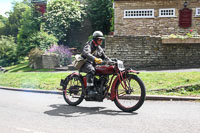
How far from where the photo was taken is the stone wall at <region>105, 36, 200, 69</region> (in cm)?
1591

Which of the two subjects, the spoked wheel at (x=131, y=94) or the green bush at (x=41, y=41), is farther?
the green bush at (x=41, y=41)

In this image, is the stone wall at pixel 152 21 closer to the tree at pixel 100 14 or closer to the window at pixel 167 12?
the window at pixel 167 12

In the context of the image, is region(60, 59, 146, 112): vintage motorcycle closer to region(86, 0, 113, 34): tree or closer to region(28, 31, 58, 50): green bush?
region(28, 31, 58, 50): green bush

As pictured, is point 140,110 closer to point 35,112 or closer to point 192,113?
point 192,113

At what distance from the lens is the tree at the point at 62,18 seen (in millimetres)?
28547

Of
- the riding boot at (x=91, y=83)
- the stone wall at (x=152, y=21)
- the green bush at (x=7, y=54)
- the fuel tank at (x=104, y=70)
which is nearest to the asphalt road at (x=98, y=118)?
the riding boot at (x=91, y=83)

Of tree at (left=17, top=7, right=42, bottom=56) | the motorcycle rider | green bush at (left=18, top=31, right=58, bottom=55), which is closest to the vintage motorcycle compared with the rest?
the motorcycle rider

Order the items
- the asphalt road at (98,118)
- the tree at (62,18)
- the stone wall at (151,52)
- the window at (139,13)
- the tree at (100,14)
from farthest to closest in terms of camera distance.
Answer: the tree at (100,14) → the tree at (62,18) → the window at (139,13) → the stone wall at (151,52) → the asphalt road at (98,118)

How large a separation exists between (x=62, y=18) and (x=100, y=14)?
12.7 feet

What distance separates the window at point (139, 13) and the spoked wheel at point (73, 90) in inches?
614

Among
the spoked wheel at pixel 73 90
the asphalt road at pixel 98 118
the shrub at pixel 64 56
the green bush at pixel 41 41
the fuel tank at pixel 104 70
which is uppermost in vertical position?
the green bush at pixel 41 41

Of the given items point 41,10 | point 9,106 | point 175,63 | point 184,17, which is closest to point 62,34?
point 41,10

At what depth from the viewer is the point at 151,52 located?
16266 millimetres

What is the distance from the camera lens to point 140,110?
6.49m
